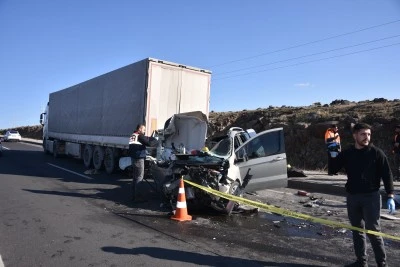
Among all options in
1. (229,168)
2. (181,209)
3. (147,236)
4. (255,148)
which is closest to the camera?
(147,236)

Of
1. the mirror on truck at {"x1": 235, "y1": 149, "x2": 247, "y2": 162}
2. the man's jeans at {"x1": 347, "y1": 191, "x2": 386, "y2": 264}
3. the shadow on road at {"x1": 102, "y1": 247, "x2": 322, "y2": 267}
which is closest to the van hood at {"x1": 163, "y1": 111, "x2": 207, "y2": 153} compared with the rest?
the mirror on truck at {"x1": 235, "y1": 149, "x2": 247, "y2": 162}

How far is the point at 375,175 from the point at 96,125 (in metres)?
13.0

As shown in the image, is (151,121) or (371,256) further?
(151,121)

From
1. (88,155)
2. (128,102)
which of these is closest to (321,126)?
(88,155)

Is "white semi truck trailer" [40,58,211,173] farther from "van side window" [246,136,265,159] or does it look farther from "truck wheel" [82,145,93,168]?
"van side window" [246,136,265,159]

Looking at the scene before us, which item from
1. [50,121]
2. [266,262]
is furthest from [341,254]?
[50,121]

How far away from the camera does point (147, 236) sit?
20.8ft

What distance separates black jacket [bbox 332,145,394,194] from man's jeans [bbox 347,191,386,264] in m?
0.09

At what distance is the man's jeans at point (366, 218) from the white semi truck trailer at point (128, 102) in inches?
336

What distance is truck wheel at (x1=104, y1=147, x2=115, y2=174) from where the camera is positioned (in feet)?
47.9

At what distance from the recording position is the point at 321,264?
518cm

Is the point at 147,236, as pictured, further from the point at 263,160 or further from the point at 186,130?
the point at 186,130

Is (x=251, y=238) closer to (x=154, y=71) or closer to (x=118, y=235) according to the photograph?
(x=118, y=235)

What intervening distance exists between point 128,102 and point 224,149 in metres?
5.70
